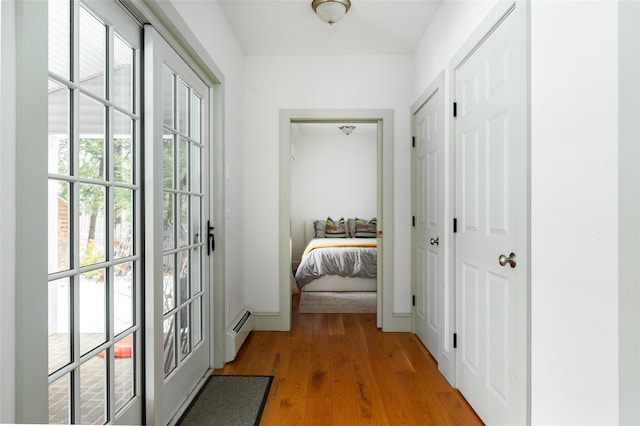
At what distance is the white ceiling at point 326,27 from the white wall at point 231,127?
16 centimetres

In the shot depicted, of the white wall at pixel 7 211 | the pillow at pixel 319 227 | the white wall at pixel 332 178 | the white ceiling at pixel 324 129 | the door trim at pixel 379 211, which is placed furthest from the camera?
the white wall at pixel 332 178

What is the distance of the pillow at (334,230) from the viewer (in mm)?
6461

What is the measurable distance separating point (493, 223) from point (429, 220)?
1034 mm

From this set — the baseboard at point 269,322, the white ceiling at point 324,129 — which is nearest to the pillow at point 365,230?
the white ceiling at point 324,129

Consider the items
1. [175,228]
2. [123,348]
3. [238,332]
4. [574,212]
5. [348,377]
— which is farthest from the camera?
[238,332]

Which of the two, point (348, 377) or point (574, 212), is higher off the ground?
point (574, 212)

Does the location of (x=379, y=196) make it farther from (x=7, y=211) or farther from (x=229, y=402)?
(x=7, y=211)

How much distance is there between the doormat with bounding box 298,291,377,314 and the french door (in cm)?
254

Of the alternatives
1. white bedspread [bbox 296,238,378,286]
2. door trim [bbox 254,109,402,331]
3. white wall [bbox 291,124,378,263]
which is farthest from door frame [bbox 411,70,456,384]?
white wall [bbox 291,124,378,263]

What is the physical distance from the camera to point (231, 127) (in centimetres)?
280

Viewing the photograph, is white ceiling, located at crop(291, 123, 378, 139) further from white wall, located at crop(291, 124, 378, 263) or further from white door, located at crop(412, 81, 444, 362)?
white door, located at crop(412, 81, 444, 362)

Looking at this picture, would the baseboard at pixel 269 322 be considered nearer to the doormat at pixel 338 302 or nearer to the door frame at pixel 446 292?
the doormat at pixel 338 302

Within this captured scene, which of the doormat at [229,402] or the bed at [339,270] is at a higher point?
the bed at [339,270]

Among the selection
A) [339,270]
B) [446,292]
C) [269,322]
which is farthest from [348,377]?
[339,270]
